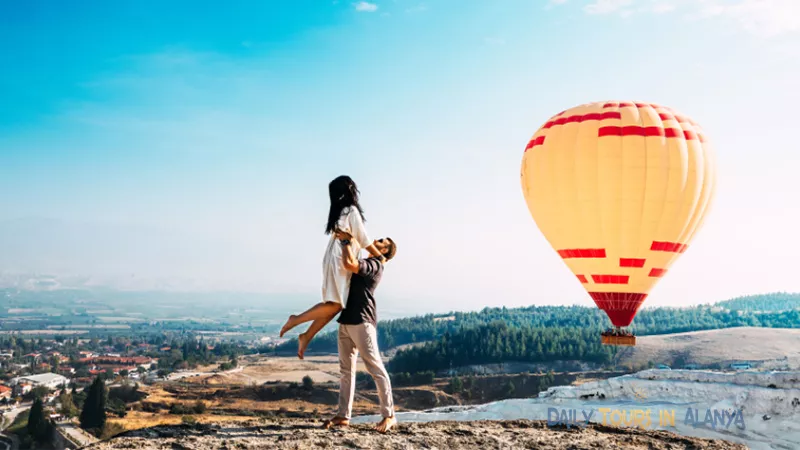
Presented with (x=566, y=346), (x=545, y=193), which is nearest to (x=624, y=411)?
(x=545, y=193)

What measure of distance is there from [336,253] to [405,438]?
1.97 m

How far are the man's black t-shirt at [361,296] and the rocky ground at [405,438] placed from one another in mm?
1134

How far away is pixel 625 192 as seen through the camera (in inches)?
579

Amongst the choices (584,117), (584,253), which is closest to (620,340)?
(584,253)

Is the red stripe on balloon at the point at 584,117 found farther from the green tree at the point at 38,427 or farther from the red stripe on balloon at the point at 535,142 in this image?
the green tree at the point at 38,427

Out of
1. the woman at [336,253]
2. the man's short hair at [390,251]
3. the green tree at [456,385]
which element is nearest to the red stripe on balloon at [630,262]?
the man's short hair at [390,251]

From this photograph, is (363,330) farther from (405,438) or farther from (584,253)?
(584,253)

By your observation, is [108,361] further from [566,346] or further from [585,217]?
[585,217]

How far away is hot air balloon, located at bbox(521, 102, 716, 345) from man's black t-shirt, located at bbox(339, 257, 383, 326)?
369 inches

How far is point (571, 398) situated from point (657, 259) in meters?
4.91

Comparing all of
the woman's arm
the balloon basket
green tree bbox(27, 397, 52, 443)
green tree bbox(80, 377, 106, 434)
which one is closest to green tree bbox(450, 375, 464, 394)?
green tree bbox(80, 377, 106, 434)

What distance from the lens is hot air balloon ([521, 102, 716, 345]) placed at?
48.0ft

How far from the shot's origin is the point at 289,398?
50.6 metres

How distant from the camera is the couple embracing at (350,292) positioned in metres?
6.49
